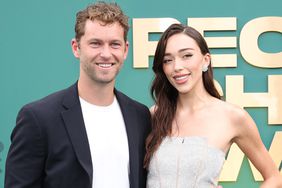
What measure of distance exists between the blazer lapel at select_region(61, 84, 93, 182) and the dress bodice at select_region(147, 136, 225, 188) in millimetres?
425

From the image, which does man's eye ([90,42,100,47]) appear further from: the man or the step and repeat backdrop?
the step and repeat backdrop

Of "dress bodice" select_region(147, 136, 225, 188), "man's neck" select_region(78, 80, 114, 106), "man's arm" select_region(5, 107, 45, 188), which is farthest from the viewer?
"dress bodice" select_region(147, 136, 225, 188)

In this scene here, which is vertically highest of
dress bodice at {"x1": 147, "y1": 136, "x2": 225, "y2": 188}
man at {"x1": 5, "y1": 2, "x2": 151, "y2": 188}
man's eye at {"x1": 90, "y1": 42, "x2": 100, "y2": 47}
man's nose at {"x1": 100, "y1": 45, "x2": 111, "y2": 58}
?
man's eye at {"x1": 90, "y1": 42, "x2": 100, "y2": 47}

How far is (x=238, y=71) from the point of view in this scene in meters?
3.54

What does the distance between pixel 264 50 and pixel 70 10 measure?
1.41 meters

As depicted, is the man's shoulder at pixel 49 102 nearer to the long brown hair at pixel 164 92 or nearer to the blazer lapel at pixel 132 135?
the blazer lapel at pixel 132 135

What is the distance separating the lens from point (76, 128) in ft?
6.62

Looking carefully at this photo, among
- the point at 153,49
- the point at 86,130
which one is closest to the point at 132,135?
the point at 86,130

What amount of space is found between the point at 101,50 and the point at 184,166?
0.67m

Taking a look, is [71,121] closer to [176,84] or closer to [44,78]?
[176,84]

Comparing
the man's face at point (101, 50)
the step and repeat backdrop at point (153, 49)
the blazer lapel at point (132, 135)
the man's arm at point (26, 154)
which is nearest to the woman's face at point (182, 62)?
the blazer lapel at point (132, 135)

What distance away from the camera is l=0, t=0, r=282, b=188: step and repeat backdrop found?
351 centimetres

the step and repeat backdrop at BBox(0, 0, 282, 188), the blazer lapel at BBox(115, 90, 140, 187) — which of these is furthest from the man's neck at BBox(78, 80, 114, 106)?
the step and repeat backdrop at BBox(0, 0, 282, 188)

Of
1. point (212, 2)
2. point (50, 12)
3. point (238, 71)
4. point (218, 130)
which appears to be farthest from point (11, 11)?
point (218, 130)
